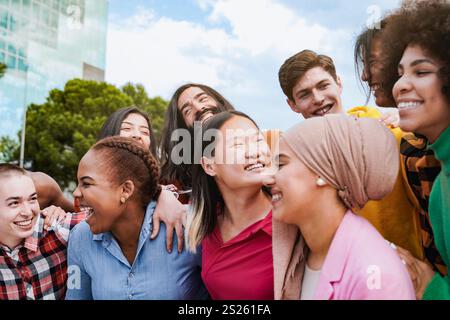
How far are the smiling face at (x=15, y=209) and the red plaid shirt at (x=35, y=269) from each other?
8cm

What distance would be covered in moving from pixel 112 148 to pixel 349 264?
5.46ft

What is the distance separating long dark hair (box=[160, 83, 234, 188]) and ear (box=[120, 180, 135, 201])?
1305 mm

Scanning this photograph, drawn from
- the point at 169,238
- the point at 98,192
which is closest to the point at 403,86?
the point at 169,238

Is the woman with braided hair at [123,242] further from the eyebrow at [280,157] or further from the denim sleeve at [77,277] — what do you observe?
the eyebrow at [280,157]

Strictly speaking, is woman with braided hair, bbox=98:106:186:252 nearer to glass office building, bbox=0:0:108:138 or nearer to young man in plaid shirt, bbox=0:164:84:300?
young man in plaid shirt, bbox=0:164:84:300

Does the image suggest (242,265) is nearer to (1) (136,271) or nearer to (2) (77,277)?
(1) (136,271)

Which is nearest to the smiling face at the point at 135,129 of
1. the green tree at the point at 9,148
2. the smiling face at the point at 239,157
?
the smiling face at the point at 239,157

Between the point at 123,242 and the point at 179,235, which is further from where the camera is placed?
the point at 123,242

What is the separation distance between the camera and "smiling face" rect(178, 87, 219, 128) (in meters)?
4.34

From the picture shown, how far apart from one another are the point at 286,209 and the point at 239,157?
634mm

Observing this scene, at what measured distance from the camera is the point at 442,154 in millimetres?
2311

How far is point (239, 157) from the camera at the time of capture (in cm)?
280

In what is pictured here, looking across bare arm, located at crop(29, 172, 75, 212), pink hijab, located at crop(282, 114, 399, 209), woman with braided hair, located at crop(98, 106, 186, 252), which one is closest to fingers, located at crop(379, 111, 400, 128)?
pink hijab, located at crop(282, 114, 399, 209)
